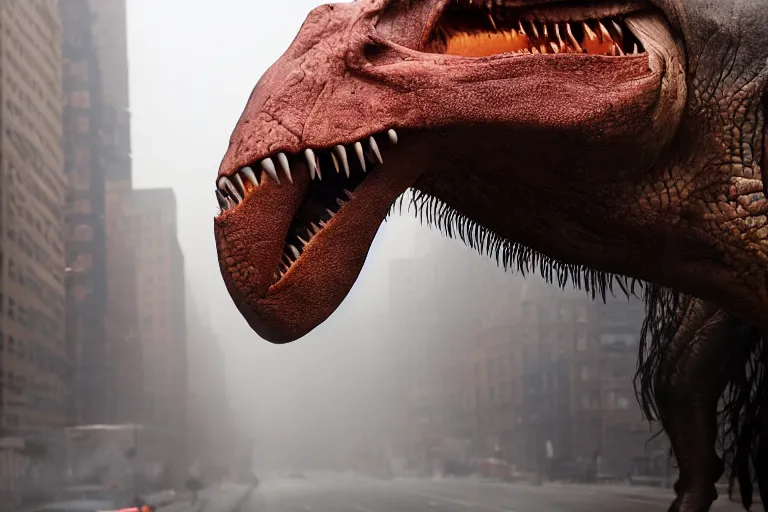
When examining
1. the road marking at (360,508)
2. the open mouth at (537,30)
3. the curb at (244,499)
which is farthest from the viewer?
the curb at (244,499)

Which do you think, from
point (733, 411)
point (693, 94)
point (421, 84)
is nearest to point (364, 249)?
point (421, 84)

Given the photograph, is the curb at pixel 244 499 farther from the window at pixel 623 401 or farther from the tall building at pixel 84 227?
the window at pixel 623 401

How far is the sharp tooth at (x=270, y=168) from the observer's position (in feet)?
6.45

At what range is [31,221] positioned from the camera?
4695mm

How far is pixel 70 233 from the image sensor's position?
4949 millimetres

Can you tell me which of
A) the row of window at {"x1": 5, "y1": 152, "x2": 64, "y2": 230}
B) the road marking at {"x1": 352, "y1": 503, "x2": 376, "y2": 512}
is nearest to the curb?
the road marking at {"x1": 352, "y1": 503, "x2": 376, "y2": 512}

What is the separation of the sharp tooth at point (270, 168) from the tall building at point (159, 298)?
3.10 metres

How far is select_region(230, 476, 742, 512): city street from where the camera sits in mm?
4559

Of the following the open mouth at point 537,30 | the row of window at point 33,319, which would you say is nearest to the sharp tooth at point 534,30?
the open mouth at point 537,30

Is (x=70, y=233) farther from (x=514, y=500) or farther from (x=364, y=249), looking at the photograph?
(x=364, y=249)

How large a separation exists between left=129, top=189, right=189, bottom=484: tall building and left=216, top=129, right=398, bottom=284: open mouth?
3.00m

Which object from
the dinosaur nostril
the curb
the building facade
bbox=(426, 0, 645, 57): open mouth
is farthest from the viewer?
the curb

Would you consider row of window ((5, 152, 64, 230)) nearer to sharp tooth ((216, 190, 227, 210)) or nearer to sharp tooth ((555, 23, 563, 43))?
sharp tooth ((216, 190, 227, 210))

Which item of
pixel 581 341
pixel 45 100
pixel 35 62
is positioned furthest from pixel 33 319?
pixel 581 341
